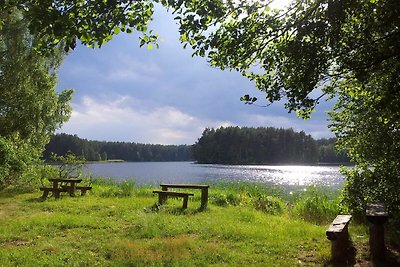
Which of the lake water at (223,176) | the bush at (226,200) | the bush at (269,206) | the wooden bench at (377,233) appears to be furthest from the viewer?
the lake water at (223,176)

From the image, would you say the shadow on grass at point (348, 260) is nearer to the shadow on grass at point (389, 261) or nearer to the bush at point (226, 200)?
the shadow on grass at point (389, 261)

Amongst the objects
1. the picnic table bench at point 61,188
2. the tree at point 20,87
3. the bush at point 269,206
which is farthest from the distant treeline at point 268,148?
the bush at point 269,206

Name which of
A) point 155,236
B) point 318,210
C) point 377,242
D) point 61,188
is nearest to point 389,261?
point 377,242

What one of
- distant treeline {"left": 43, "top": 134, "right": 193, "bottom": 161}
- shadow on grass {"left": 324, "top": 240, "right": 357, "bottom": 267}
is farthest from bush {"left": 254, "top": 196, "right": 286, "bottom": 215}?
distant treeline {"left": 43, "top": 134, "right": 193, "bottom": 161}

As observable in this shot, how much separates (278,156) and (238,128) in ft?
50.1

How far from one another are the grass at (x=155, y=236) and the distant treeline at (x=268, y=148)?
93.6 meters

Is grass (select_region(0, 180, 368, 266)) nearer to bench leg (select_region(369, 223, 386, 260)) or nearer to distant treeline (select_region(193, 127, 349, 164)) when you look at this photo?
bench leg (select_region(369, 223, 386, 260))

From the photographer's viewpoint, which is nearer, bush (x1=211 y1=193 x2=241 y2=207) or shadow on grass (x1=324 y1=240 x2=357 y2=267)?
shadow on grass (x1=324 y1=240 x2=357 y2=267)

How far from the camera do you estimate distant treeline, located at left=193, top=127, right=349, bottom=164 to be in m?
106

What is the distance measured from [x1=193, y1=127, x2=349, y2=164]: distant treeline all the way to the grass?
9362 cm

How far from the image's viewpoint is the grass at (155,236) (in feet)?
21.8

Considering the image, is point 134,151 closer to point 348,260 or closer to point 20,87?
point 20,87

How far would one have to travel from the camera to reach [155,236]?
8.41 metres

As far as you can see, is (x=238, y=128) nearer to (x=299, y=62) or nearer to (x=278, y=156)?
(x=278, y=156)
